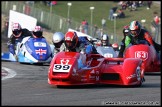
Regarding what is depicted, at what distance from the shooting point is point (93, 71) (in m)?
13.5

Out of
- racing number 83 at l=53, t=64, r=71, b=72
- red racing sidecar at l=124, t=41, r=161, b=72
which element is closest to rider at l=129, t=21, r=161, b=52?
red racing sidecar at l=124, t=41, r=161, b=72

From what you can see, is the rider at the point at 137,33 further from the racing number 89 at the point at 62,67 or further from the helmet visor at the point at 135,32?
the racing number 89 at the point at 62,67

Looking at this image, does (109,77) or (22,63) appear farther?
(22,63)

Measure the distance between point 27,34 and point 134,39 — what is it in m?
6.42

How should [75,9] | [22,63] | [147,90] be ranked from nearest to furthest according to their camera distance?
[147,90]
[22,63]
[75,9]

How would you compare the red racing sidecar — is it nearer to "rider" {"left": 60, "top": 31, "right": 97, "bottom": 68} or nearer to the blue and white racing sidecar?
"rider" {"left": 60, "top": 31, "right": 97, "bottom": 68}

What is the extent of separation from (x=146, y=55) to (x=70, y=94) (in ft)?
19.9

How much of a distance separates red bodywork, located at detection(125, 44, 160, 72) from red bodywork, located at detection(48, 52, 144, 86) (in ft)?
10.8

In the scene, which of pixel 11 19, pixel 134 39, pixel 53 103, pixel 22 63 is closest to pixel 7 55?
pixel 22 63

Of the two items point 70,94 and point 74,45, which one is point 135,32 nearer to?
point 74,45

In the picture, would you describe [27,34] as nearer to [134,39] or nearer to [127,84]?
[134,39]

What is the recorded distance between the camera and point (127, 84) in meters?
13.6

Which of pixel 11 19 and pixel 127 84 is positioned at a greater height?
pixel 11 19

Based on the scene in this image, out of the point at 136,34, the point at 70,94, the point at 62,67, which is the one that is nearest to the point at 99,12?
the point at 136,34
